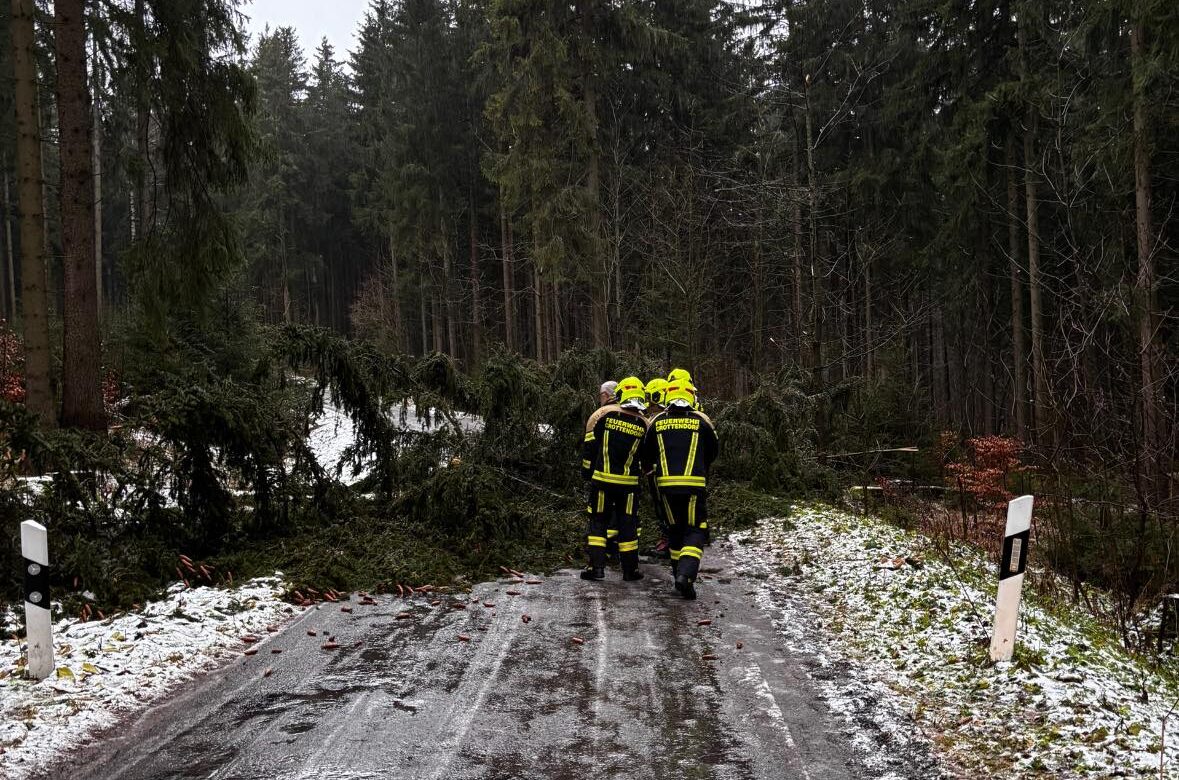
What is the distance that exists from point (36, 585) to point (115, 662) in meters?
0.73

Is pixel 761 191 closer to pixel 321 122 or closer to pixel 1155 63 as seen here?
pixel 1155 63

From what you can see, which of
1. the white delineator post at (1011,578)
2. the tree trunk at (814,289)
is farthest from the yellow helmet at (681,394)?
the tree trunk at (814,289)

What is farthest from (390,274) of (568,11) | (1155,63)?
(1155,63)

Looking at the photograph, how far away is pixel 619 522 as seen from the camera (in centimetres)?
826

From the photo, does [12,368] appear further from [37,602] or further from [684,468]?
[684,468]

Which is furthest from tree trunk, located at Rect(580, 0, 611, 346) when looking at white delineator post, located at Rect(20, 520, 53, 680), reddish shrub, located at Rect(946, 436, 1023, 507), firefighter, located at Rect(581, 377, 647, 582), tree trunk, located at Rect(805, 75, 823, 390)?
white delineator post, located at Rect(20, 520, 53, 680)

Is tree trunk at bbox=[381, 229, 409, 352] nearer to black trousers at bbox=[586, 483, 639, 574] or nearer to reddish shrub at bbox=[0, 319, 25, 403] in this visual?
reddish shrub at bbox=[0, 319, 25, 403]

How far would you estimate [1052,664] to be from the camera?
4895 mm

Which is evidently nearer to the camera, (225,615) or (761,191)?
(225,615)

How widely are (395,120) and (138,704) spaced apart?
35.1 metres

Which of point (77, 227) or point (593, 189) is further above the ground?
point (593, 189)

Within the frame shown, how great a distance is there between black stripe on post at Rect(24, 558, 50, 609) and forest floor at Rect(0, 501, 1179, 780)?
49 centimetres

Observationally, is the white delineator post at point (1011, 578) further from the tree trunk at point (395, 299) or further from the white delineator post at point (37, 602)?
the tree trunk at point (395, 299)

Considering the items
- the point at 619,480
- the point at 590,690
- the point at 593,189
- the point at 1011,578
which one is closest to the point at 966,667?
the point at 1011,578
